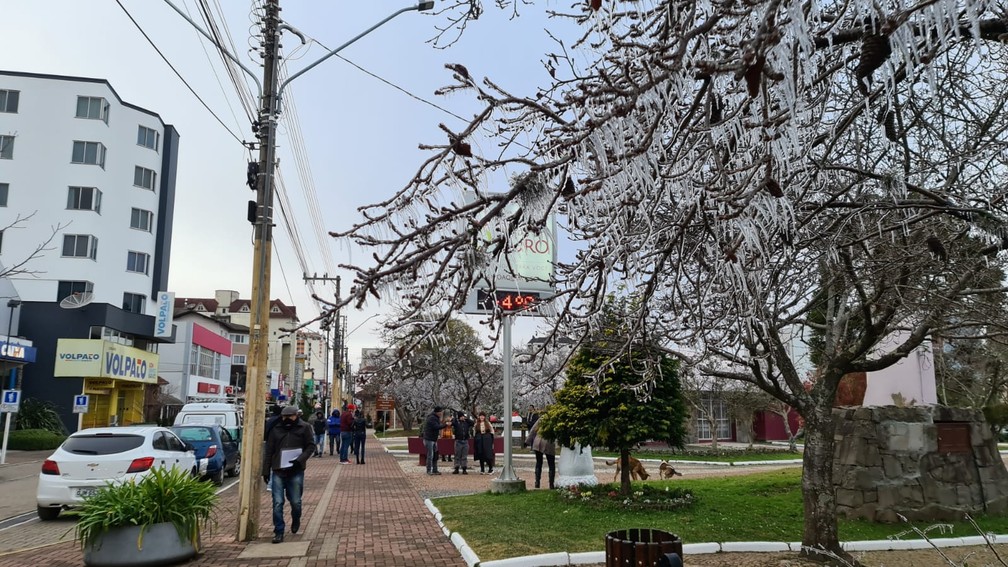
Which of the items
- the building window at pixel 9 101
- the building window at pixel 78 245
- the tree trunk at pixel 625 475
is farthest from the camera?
the building window at pixel 9 101

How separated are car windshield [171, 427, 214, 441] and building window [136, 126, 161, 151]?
91.6ft

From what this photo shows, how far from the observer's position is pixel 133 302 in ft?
130

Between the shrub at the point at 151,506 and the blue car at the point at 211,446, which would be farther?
the blue car at the point at 211,446

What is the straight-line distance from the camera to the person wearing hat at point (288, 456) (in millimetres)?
9406

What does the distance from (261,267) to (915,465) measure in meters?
10.1

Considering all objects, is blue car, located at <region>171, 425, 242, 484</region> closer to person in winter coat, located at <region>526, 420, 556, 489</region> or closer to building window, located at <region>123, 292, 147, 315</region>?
person in winter coat, located at <region>526, 420, 556, 489</region>

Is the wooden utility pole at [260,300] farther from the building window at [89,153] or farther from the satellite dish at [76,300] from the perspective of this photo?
the building window at [89,153]

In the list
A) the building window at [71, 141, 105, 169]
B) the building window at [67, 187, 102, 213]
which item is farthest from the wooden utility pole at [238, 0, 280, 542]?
the building window at [71, 141, 105, 169]

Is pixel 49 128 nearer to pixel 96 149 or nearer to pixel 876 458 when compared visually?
pixel 96 149

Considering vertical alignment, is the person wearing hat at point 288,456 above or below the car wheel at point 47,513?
above

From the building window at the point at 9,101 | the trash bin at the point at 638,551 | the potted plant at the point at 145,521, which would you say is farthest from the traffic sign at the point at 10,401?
the building window at the point at 9,101

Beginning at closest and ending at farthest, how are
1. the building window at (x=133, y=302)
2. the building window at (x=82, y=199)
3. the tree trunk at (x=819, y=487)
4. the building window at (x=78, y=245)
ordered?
the tree trunk at (x=819, y=487) → the building window at (x=78, y=245) → the building window at (x=82, y=199) → the building window at (x=133, y=302)

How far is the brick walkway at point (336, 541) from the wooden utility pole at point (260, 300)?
0.27 m

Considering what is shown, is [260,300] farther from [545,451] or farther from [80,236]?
[80,236]
